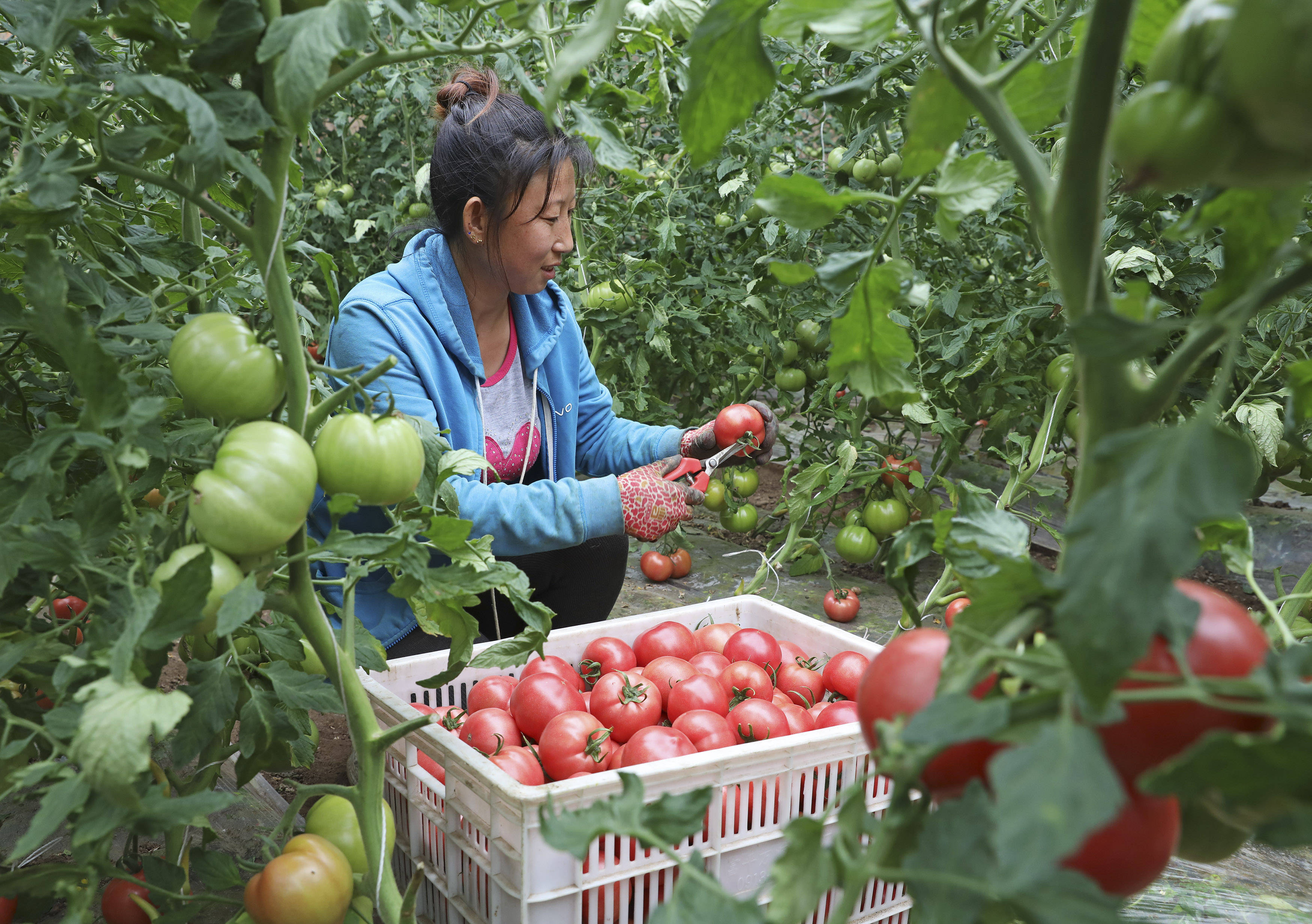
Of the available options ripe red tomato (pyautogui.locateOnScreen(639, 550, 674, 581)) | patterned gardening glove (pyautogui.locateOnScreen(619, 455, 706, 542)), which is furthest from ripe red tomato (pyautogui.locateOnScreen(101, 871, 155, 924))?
ripe red tomato (pyautogui.locateOnScreen(639, 550, 674, 581))

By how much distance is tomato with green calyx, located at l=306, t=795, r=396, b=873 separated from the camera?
98cm

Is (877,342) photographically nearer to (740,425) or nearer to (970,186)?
(970,186)

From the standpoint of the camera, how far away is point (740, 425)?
82.7 inches

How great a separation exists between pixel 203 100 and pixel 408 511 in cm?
51

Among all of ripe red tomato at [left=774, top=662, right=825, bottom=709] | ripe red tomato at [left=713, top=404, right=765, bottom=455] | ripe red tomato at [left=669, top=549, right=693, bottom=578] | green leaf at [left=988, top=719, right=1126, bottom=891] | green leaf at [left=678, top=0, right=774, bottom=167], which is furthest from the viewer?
ripe red tomato at [left=669, top=549, right=693, bottom=578]

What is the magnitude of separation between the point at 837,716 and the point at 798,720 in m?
0.07

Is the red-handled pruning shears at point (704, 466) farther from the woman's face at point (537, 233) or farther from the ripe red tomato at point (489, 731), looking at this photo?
the ripe red tomato at point (489, 731)

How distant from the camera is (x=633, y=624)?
5.98ft

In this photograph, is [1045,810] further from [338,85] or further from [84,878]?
[84,878]

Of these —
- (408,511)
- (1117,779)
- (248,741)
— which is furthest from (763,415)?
(1117,779)

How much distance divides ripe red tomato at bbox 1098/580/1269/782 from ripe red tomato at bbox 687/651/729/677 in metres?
1.25

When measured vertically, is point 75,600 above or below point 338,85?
below

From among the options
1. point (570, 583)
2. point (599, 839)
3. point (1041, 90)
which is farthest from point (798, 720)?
point (1041, 90)

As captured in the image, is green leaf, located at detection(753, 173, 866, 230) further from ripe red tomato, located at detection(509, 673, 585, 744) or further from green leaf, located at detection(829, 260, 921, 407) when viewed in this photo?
ripe red tomato, located at detection(509, 673, 585, 744)
